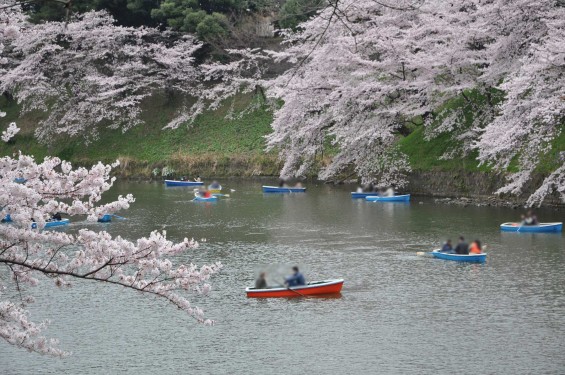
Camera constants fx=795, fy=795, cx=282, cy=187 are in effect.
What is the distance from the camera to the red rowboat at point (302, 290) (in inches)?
817

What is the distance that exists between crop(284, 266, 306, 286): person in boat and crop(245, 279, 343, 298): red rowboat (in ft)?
0.43

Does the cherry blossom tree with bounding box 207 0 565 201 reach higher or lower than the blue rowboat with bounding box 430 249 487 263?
higher

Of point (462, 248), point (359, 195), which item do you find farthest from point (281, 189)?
point (462, 248)

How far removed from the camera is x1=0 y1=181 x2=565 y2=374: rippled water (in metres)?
15.8

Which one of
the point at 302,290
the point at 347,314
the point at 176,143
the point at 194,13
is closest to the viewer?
the point at 347,314

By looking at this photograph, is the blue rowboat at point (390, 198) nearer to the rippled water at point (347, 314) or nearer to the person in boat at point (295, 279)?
the rippled water at point (347, 314)

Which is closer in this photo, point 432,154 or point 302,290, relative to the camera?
point 302,290

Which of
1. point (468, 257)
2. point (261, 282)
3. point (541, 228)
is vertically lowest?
point (261, 282)

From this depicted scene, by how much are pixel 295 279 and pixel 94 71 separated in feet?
126

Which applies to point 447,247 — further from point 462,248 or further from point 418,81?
point 418,81

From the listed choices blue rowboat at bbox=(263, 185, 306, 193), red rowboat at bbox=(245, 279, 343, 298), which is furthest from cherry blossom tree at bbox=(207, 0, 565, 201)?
red rowboat at bbox=(245, 279, 343, 298)

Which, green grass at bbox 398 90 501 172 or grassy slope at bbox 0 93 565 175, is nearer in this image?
green grass at bbox 398 90 501 172

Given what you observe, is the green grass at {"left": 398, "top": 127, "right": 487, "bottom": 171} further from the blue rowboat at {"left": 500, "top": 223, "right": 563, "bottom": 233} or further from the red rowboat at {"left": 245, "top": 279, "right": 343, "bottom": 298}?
the red rowboat at {"left": 245, "top": 279, "right": 343, "bottom": 298}

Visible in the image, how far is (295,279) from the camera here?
2109 centimetres
